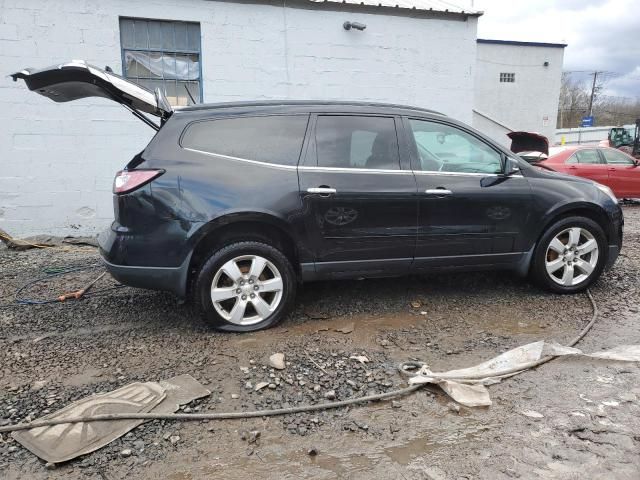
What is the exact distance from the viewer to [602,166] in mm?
11172

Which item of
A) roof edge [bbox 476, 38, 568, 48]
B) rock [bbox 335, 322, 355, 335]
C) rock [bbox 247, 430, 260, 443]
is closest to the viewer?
rock [bbox 247, 430, 260, 443]

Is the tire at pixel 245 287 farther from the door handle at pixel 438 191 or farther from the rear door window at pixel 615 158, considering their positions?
the rear door window at pixel 615 158

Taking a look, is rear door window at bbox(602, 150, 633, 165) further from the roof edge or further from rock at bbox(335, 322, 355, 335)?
the roof edge

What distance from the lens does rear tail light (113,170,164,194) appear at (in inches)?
144

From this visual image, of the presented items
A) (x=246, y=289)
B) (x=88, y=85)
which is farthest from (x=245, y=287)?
(x=88, y=85)

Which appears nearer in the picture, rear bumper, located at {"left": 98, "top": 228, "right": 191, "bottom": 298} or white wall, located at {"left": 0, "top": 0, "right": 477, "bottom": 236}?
rear bumper, located at {"left": 98, "top": 228, "right": 191, "bottom": 298}

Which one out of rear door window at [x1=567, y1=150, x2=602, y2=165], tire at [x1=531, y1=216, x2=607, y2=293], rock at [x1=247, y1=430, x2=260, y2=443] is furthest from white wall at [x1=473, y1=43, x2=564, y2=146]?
rock at [x1=247, y1=430, x2=260, y2=443]

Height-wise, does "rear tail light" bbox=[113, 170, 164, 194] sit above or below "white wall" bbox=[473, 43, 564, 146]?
→ below

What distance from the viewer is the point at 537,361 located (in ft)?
11.1

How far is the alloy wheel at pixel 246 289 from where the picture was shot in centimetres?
378

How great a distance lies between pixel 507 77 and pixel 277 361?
76.9 ft

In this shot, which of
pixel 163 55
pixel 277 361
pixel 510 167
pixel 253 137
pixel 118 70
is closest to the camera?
pixel 277 361

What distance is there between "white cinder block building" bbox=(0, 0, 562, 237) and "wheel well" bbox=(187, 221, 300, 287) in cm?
461

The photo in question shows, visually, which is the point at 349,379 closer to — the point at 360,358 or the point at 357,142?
the point at 360,358
